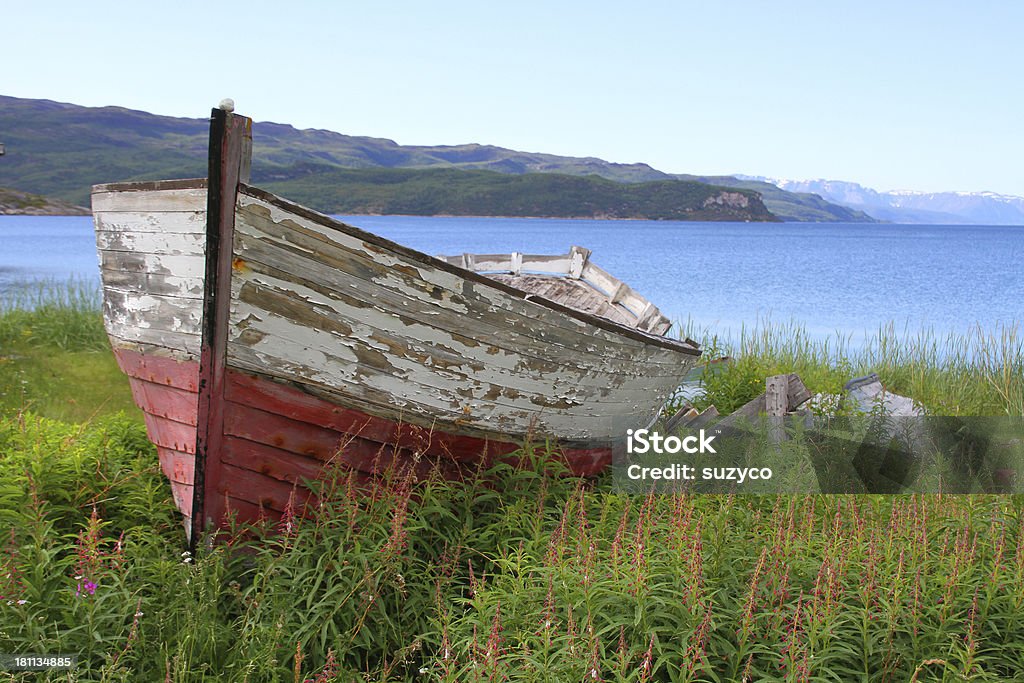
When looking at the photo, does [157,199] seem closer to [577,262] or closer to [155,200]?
[155,200]

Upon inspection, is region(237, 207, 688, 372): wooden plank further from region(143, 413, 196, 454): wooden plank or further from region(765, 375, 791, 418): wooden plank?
region(765, 375, 791, 418): wooden plank

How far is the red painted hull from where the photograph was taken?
4.14 meters

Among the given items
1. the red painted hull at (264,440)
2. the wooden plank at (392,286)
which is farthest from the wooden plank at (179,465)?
the wooden plank at (392,286)

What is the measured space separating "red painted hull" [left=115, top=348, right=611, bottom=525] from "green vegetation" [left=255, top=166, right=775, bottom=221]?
223ft

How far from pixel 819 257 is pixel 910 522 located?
6366 centimetres

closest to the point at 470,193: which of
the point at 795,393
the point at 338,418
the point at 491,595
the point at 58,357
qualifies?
the point at 58,357

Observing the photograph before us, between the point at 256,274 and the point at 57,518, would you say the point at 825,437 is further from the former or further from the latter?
the point at 57,518

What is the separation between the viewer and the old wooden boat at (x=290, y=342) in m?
3.86

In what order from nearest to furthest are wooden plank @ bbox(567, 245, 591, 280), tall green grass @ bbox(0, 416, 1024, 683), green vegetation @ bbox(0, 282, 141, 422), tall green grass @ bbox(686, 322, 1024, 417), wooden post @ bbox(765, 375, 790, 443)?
tall green grass @ bbox(0, 416, 1024, 683), wooden post @ bbox(765, 375, 790, 443), green vegetation @ bbox(0, 282, 141, 422), tall green grass @ bbox(686, 322, 1024, 417), wooden plank @ bbox(567, 245, 591, 280)

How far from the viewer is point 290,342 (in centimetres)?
402

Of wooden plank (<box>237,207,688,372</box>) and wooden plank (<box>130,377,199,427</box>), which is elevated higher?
wooden plank (<box>237,207,688,372</box>)

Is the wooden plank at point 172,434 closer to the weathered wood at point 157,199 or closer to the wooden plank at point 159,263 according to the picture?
the wooden plank at point 159,263

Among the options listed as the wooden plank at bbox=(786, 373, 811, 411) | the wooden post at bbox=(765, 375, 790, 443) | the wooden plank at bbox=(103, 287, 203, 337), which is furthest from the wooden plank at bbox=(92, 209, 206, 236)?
the wooden plank at bbox=(786, 373, 811, 411)

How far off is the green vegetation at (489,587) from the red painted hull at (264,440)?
0.14 m
